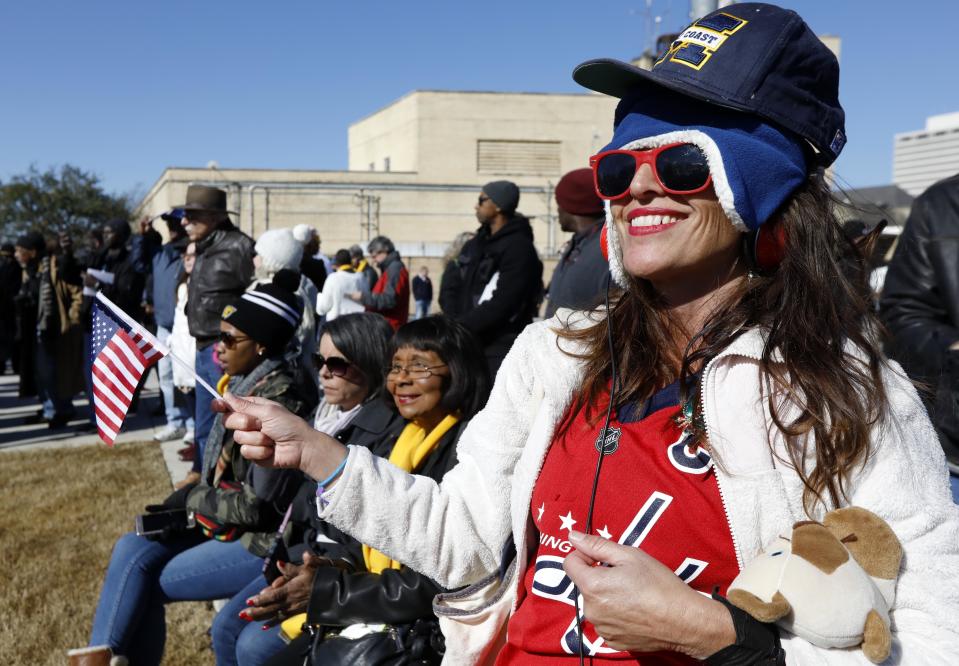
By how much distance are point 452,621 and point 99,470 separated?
6.84 metres

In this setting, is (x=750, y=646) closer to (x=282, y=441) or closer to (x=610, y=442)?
(x=610, y=442)

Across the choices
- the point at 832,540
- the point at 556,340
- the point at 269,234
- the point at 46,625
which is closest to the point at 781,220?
the point at 556,340

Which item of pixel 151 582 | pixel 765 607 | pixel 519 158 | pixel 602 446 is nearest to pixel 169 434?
pixel 151 582

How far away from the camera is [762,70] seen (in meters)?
1.50

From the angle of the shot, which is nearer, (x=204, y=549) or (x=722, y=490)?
(x=722, y=490)

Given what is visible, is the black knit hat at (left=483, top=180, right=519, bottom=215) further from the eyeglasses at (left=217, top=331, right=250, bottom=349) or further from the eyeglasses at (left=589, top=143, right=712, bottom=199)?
the eyeglasses at (left=589, top=143, right=712, bottom=199)

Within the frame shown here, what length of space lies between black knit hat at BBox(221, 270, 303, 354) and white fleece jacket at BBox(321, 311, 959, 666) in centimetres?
249

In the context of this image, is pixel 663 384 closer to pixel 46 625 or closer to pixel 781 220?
pixel 781 220

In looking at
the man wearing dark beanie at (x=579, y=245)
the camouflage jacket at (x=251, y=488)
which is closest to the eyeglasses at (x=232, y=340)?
the camouflage jacket at (x=251, y=488)

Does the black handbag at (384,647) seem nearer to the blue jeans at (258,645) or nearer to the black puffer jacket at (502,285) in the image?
the blue jeans at (258,645)

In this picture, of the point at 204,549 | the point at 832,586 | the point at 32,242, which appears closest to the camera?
the point at 832,586

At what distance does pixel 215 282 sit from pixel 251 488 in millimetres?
3198

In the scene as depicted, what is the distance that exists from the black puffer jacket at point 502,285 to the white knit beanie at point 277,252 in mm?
1510

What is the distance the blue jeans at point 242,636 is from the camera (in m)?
3.14
